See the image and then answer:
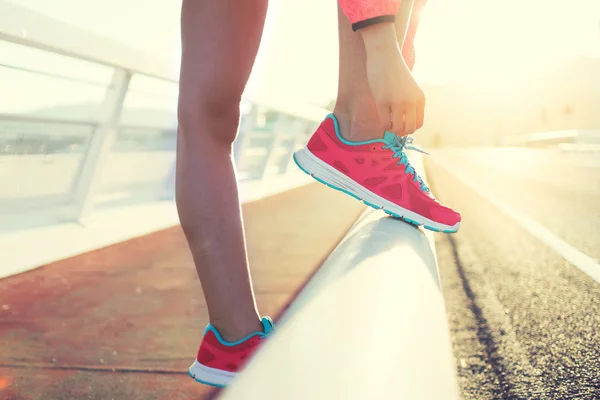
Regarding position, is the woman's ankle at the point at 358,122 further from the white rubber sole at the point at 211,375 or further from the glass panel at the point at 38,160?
the glass panel at the point at 38,160

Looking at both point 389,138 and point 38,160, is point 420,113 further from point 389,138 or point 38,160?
point 38,160

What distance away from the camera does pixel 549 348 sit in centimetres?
141

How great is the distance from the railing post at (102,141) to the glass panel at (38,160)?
0.37 ft

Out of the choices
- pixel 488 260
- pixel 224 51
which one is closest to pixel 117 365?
pixel 224 51

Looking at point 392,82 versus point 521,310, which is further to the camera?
point 521,310

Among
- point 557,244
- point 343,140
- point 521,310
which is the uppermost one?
point 343,140

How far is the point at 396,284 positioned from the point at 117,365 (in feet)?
2.73

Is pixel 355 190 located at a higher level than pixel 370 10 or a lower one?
lower

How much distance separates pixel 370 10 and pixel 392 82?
5.5 inches

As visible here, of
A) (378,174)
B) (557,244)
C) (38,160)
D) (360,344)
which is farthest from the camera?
Result: (38,160)

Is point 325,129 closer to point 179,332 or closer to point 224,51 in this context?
point 224,51

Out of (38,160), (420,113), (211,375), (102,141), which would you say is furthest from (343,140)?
(38,160)

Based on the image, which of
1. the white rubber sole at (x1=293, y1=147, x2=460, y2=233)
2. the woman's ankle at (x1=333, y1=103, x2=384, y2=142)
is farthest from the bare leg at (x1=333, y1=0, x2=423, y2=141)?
the white rubber sole at (x1=293, y1=147, x2=460, y2=233)

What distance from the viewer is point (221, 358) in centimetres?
106
